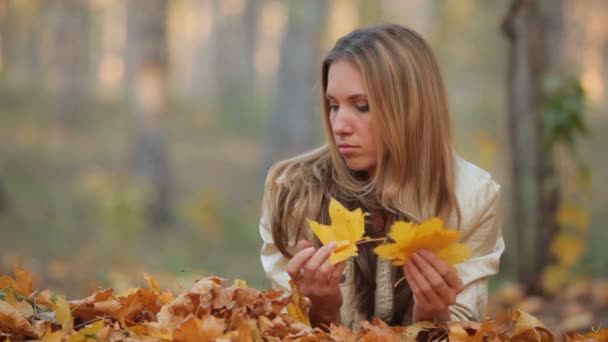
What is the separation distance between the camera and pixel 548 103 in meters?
4.59

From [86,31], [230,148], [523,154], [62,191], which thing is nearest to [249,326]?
[523,154]

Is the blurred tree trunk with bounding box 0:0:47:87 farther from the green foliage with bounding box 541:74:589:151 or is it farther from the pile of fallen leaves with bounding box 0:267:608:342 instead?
the pile of fallen leaves with bounding box 0:267:608:342

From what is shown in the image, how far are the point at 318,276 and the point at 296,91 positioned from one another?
9.64 metres

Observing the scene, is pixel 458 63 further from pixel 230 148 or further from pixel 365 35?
pixel 365 35

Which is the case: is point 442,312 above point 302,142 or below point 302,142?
above

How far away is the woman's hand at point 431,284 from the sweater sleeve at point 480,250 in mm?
378

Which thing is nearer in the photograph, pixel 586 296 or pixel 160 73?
pixel 586 296

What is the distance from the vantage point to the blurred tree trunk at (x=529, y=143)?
4934 millimetres

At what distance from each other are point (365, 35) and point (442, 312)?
3.05ft

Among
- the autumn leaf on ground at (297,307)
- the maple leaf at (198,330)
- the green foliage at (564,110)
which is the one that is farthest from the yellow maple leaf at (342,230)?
the green foliage at (564,110)

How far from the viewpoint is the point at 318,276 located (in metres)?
1.91

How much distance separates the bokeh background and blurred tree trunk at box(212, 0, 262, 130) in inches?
3.5

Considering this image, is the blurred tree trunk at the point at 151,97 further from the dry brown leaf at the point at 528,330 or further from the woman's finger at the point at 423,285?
the dry brown leaf at the point at 528,330

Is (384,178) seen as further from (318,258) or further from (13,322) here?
(13,322)
